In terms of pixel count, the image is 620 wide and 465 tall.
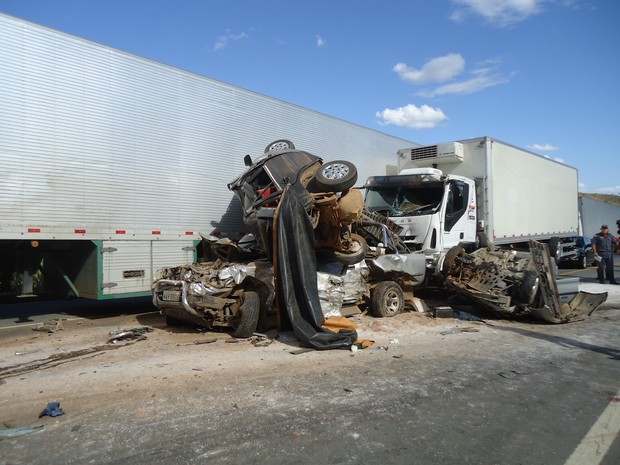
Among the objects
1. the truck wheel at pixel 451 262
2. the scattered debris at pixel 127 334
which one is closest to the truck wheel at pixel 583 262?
the truck wheel at pixel 451 262

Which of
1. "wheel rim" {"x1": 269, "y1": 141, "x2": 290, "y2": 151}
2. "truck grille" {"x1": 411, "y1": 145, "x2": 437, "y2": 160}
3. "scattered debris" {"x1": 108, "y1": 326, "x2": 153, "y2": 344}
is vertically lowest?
"scattered debris" {"x1": 108, "y1": 326, "x2": 153, "y2": 344}

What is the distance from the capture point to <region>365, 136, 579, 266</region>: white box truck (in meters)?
10.1

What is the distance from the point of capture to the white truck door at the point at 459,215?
10250 mm

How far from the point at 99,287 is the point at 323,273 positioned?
3.93m

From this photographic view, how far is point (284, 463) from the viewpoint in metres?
3.26

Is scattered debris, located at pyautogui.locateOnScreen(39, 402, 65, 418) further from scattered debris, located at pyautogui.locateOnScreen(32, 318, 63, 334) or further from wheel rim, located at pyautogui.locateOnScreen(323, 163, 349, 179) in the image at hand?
wheel rim, located at pyautogui.locateOnScreen(323, 163, 349, 179)

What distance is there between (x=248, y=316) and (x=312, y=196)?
2.10 m

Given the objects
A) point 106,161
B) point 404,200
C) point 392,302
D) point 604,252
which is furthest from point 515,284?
point 106,161

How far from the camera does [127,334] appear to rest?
7.25m

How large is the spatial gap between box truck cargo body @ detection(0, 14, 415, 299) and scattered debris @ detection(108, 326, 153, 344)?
1.05 meters

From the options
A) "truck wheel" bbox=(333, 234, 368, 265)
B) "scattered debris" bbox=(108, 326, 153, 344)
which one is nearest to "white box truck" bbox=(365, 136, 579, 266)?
"truck wheel" bbox=(333, 234, 368, 265)

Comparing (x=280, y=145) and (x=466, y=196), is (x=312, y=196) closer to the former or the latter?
(x=280, y=145)

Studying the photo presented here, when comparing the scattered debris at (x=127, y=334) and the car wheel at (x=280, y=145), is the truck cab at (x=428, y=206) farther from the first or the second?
the scattered debris at (x=127, y=334)

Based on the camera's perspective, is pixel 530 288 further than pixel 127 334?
Yes
